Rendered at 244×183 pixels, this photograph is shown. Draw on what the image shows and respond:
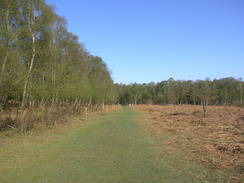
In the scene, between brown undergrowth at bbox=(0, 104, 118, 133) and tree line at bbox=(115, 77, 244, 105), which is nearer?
brown undergrowth at bbox=(0, 104, 118, 133)

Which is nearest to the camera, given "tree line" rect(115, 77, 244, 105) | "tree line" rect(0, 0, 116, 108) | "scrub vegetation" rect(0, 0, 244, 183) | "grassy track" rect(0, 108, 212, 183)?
"grassy track" rect(0, 108, 212, 183)

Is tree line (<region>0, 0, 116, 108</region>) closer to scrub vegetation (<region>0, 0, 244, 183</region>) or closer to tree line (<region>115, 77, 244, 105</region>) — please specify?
scrub vegetation (<region>0, 0, 244, 183</region>)

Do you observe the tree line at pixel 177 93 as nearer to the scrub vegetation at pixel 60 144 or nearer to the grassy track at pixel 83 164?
the scrub vegetation at pixel 60 144

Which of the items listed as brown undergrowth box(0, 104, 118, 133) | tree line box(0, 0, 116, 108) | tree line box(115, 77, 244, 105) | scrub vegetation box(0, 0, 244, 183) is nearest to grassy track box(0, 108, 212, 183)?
scrub vegetation box(0, 0, 244, 183)

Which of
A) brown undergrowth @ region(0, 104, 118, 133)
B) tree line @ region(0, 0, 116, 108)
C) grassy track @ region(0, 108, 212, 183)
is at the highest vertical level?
tree line @ region(0, 0, 116, 108)

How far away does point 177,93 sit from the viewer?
283 feet

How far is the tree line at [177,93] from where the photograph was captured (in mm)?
77688

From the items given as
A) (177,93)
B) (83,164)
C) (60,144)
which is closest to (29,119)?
(60,144)

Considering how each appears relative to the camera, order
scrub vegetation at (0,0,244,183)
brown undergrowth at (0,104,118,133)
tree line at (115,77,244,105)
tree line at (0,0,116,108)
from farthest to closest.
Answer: tree line at (115,77,244,105)
brown undergrowth at (0,104,118,133)
tree line at (0,0,116,108)
scrub vegetation at (0,0,244,183)

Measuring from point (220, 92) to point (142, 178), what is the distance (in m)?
83.5

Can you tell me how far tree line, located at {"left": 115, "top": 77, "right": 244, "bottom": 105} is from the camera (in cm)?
7769

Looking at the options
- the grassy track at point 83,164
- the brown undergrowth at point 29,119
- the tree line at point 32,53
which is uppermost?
the tree line at point 32,53

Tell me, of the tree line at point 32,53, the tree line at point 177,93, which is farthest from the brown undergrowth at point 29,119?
the tree line at point 177,93

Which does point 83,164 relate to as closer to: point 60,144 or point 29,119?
point 60,144
